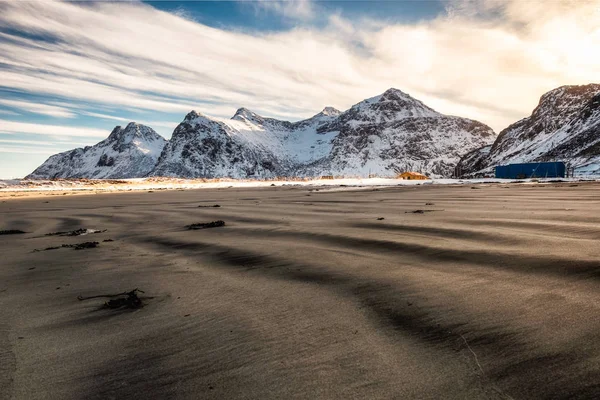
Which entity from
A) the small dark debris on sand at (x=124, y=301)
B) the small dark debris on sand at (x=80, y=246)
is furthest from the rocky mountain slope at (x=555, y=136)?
the small dark debris on sand at (x=124, y=301)

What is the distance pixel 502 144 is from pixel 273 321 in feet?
609

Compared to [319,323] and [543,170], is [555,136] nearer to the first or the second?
[543,170]

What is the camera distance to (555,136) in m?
132

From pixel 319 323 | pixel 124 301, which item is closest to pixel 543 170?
pixel 319 323

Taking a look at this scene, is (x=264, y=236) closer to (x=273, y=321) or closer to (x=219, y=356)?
(x=273, y=321)

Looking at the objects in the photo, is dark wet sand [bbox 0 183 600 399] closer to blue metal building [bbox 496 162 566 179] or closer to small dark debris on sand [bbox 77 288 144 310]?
small dark debris on sand [bbox 77 288 144 310]

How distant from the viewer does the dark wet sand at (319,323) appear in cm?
177

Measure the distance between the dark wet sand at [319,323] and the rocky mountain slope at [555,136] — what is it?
9533cm

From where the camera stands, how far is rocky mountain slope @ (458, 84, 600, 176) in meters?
109

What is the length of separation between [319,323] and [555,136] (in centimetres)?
16025

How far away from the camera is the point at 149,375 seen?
1934 mm

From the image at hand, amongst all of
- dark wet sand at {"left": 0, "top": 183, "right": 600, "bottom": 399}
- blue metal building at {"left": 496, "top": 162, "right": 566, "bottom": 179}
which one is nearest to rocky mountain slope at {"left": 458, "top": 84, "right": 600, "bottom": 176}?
blue metal building at {"left": 496, "top": 162, "right": 566, "bottom": 179}

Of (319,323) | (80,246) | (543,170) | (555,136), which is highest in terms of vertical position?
(555,136)

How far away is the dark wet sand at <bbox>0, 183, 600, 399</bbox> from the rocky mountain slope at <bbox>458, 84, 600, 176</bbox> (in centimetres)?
9533
